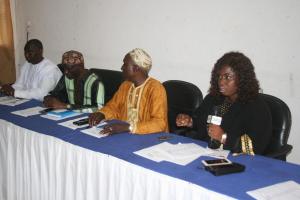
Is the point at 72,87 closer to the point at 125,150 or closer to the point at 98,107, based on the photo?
the point at 98,107

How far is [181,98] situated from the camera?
127 inches

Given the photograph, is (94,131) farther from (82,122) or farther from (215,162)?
(215,162)

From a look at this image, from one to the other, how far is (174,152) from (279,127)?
2.98 ft

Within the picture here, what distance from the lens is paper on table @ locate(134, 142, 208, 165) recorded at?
2038 mm

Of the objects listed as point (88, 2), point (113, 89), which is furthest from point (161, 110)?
point (88, 2)

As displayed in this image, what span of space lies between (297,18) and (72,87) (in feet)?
7.41

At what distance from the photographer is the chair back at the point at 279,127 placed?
8.18ft

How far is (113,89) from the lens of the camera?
3.81 meters

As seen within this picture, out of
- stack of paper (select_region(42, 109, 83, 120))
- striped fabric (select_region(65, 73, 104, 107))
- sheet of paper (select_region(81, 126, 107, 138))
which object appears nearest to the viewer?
sheet of paper (select_region(81, 126, 107, 138))

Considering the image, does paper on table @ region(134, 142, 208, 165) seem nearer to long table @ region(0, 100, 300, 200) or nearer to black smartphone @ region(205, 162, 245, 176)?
long table @ region(0, 100, 300, 200)

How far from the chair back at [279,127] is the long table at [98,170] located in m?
0.51

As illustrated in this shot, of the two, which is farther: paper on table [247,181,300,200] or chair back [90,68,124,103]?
chair back [90,68,124,103]

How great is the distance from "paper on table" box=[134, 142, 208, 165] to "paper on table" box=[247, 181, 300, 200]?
0.48 meters

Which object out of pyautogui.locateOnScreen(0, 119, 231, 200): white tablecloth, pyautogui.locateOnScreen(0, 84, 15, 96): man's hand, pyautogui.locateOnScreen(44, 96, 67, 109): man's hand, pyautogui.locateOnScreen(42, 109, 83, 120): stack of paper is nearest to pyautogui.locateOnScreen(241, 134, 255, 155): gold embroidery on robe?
pyautogui.locateOnScreen(0, 119, 231, 200): white tablecloth
